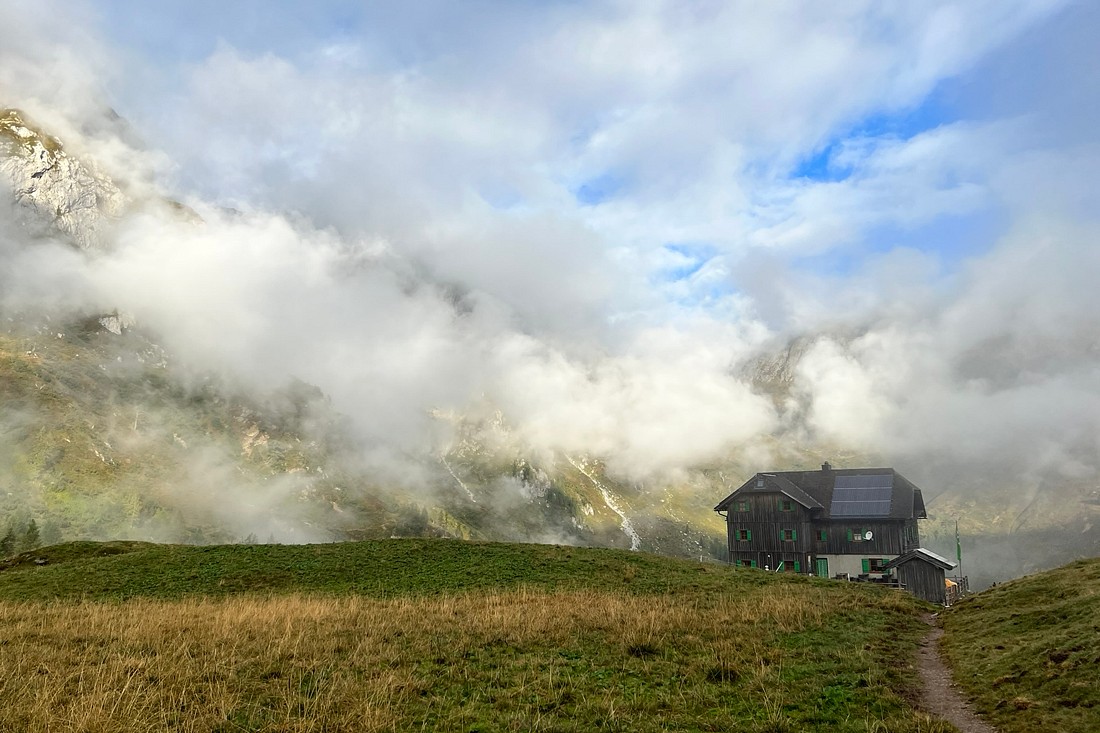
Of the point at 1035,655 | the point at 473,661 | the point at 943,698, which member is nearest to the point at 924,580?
the point at 1035,655

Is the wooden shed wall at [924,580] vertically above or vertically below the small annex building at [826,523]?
below

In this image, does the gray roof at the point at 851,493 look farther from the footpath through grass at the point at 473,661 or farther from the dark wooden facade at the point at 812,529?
the footpath through grass at the point at 473,661

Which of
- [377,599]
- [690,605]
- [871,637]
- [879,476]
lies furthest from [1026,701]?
[879,476]

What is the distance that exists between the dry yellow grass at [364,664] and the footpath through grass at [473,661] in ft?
0.23

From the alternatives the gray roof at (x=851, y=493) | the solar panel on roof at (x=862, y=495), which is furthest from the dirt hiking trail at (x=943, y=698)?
the solar panel on roof at (x=862, y=495)

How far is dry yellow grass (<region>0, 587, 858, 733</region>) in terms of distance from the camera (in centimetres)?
1268

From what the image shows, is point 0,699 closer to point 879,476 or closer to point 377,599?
point 377,599

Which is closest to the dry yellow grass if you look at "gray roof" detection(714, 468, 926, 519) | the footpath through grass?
the footpath through grass

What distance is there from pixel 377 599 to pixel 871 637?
23133mm

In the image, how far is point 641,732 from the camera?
12.6m

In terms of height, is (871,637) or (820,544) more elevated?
(820,544)

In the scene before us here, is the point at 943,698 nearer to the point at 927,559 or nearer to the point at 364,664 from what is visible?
the point at 364,664

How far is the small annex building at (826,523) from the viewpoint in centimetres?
7794

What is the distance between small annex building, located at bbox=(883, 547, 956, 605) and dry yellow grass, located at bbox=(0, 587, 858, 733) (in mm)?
34282
